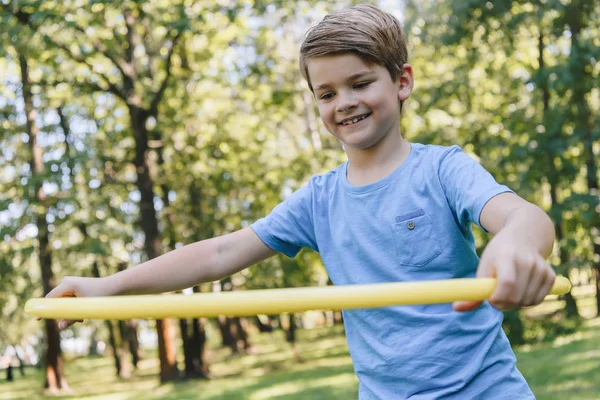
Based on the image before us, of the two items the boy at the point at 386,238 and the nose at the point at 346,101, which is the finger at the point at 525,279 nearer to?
the boy at the point at 386,238

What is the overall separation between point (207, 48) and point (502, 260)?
15.7 metres

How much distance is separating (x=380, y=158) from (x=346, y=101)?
0.22 meters

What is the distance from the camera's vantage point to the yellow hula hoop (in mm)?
1372

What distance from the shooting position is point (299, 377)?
14664 mm

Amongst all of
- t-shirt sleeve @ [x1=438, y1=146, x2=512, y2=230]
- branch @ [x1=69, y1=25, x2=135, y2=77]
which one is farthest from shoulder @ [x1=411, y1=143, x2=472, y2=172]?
branch @ [x1=69, y1=25, x2=135, y2=77]

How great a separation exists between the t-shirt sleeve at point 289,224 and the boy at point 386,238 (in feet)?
0.24

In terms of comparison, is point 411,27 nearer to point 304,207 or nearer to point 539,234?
point 304,207

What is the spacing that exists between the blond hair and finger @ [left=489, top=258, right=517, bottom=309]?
0.99 m

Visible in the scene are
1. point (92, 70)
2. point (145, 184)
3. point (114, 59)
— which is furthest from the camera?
point (145, 184)

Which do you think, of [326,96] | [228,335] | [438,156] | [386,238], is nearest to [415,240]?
[386,238]

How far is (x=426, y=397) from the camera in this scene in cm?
212

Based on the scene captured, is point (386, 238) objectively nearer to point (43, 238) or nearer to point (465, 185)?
point (465, 185)

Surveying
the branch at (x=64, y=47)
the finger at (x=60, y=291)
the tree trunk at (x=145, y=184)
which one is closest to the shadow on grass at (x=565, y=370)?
the finger at (x=60, y=291)

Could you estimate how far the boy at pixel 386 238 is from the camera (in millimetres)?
2119
